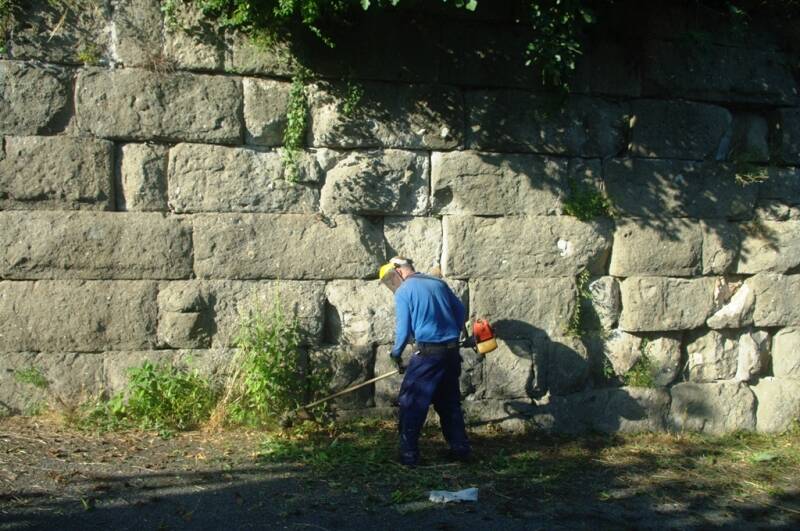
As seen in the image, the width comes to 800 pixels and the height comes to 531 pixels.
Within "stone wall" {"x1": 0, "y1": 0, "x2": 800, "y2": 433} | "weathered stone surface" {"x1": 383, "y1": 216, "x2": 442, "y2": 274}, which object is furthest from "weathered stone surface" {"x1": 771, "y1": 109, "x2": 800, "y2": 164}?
"weathered stone surface" {"x1": 383, "y1": 216, "x2": 442, "y2": 274}

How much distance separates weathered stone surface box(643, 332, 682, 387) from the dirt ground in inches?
36.7

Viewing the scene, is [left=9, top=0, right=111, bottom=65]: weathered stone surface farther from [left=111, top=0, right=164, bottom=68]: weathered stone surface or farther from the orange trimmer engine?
the orange trimmer engine

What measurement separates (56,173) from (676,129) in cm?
502

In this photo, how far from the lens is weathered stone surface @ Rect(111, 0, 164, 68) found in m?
5.96

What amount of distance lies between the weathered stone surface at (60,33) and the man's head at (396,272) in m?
2.61

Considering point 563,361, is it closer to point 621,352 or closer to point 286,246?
point 621,352

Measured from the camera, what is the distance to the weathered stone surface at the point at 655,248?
681 centimetres

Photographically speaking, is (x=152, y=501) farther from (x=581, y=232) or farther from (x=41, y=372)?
(x=581, y=232)

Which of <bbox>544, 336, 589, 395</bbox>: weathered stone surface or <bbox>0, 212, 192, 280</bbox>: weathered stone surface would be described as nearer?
<bbox>0, 212, 192, 280</bbox>: weathered stone surface

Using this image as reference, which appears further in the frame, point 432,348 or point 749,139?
point 749,139

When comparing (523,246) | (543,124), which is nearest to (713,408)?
(523,246)

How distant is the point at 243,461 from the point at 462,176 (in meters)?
2.77

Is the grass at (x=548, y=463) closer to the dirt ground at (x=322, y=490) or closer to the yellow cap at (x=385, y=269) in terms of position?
the dirt ground at (x=322, y=490)

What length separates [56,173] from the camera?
231 inches
